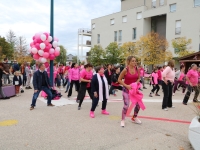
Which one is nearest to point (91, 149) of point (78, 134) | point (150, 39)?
point (78, 134)

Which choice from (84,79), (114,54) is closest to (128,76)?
(84,79)

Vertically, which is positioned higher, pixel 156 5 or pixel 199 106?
pixel 156 5

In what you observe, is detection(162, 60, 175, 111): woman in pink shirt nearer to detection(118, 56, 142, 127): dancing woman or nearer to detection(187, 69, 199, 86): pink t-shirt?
detection(187, 69, 199, 86): pink t-shirt

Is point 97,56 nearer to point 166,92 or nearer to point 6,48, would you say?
point 6,48

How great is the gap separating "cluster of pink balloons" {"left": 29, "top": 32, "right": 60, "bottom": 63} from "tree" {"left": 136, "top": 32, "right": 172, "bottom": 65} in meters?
25.0

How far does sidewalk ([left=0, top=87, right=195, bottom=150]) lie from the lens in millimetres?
3730

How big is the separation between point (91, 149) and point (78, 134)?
0.81m

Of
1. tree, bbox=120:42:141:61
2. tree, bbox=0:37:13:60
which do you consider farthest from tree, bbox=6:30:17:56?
tree, bbox=120:42:141:61

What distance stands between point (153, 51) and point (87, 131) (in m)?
28.2

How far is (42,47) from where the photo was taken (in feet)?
25.7

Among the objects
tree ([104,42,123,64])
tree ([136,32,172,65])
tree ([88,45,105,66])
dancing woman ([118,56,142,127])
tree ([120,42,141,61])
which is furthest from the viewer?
tree ([88,45,105,66])

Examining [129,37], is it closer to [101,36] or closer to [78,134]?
[101,36]

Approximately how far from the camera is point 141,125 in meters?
5.02

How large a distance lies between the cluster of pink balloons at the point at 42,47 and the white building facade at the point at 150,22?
27.6 meters
